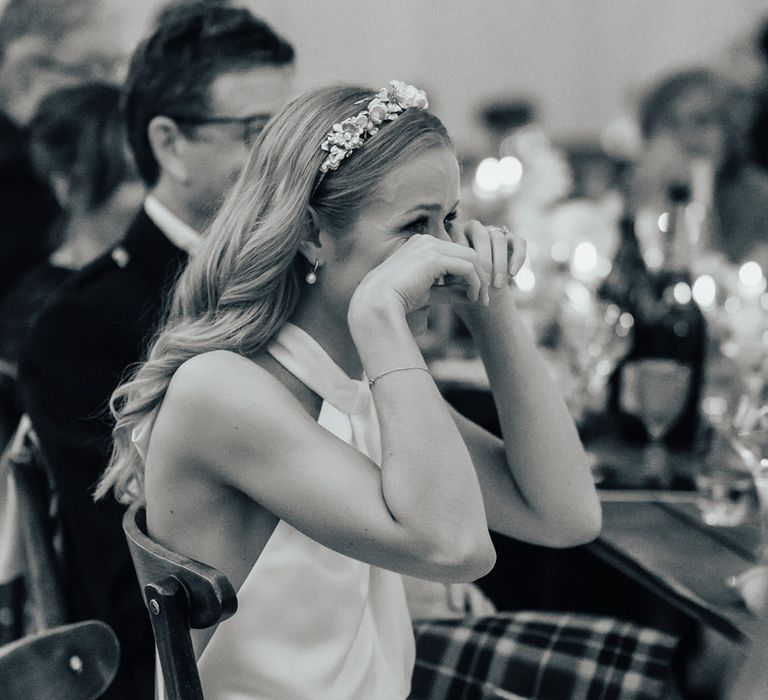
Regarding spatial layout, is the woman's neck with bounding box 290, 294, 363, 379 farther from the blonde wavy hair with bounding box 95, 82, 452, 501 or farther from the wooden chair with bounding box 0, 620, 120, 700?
the wooden chair with bounding box 0, 620, 120, 700

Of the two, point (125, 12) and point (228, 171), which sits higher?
point (228, 171)

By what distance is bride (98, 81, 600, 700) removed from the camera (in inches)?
45.4

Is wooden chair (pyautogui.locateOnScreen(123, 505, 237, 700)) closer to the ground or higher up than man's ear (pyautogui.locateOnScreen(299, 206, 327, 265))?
closer to the ground

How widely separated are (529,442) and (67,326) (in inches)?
29.9

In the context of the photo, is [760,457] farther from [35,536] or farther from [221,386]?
[35,536]

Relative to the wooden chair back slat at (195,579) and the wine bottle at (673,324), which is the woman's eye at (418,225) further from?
the wine bottle at (673,324)

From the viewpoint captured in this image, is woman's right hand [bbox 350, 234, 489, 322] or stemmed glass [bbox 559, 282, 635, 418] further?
stemmed glass [bbox 559, 282, 635, 418]

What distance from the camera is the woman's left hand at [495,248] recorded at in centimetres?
141

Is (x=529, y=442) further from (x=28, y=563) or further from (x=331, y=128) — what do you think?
(x=28, y=563)

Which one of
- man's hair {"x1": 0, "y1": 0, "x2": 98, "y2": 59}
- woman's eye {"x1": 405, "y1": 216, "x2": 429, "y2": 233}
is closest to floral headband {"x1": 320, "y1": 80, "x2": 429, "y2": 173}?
woman's eye {"x1": 405, "y1": 216, "x2": 429, "y2": 233}

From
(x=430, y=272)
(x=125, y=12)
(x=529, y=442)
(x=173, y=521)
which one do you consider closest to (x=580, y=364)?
(x=529, y=442)

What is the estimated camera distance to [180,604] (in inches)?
41.5

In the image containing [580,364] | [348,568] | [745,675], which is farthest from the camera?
[580,364]

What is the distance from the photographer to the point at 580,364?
6.97ft
